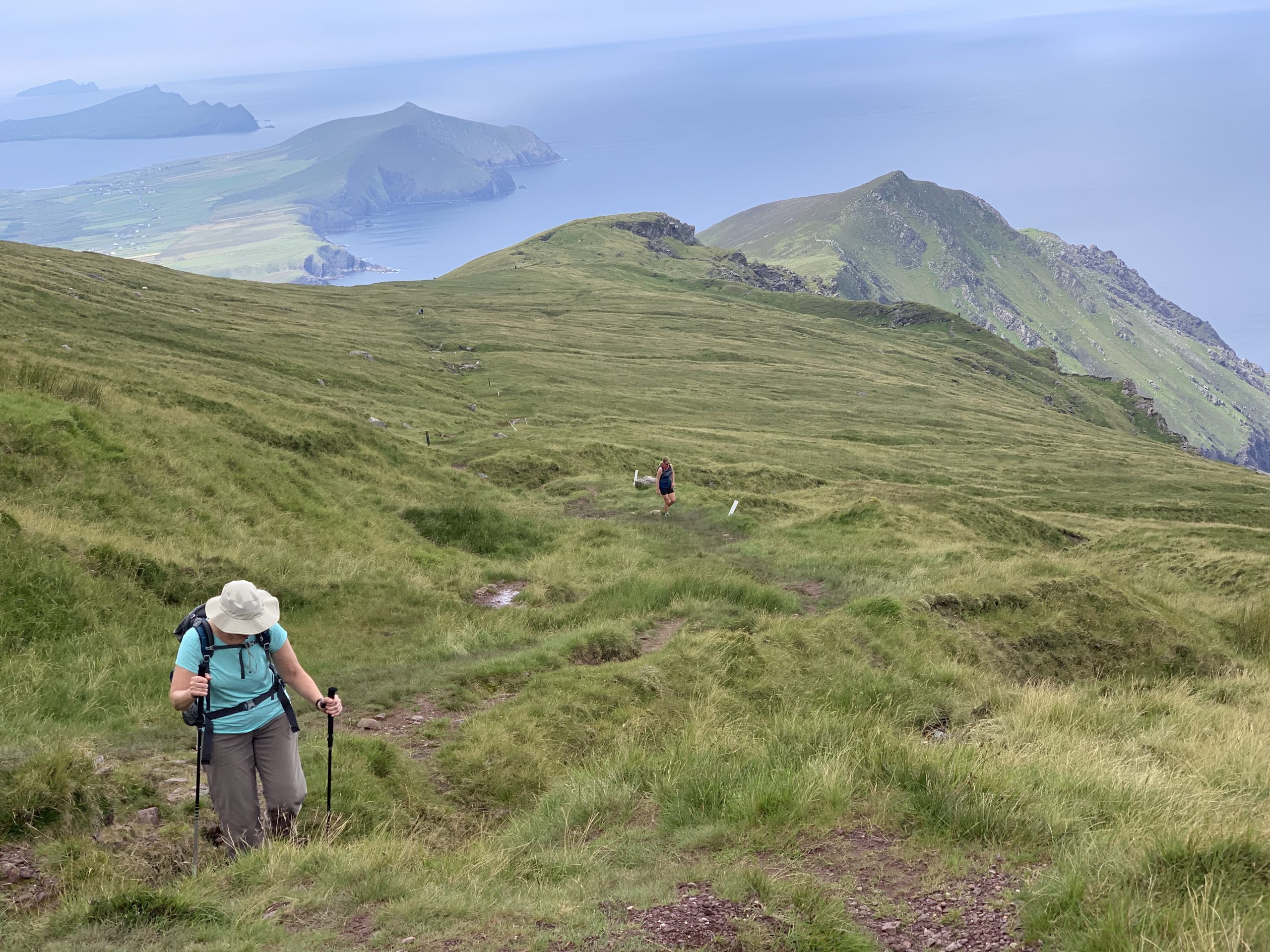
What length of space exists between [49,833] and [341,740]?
323 cm

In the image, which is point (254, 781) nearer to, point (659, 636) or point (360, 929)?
point (360, 929)

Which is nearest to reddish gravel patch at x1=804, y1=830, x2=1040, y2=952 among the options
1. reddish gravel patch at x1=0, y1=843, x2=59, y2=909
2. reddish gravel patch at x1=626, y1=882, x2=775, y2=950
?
reddish gravel patch at x1=626, y1=882, x2=775, y2=950

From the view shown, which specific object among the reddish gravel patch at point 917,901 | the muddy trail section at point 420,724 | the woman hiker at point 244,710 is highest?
the woman hiker at point 244,710

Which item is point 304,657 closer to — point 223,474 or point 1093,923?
point 223,474

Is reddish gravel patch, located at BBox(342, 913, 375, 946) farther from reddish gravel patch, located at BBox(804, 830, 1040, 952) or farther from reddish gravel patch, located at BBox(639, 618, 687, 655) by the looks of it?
reddish gravel patch, located at BBox(639, 618, 687, 655)

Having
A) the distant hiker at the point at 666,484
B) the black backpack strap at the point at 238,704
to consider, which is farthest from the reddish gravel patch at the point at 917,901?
the distant hiker at the point at 666,484

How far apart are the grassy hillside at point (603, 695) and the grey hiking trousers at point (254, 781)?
39 centimetres

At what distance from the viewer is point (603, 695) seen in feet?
39.9

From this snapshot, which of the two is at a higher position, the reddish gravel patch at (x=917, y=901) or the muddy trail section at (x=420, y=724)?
the reddish gravel patch at (x=917, y=901)

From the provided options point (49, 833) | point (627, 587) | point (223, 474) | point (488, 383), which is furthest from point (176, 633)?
point (488, 383)

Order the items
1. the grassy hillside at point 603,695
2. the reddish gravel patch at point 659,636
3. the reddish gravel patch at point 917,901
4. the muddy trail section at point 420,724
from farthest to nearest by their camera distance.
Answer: the reddish gravel patch at point 659,636
the muddy trail section at point 420,724
the grassy hillside at point 603,695
the reddish gravel patch at point 917,901

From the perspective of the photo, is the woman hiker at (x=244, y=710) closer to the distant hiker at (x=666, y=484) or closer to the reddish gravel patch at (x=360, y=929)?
the reddish gravel patch at (x=360, y=929)

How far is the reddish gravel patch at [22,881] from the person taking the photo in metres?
6.18

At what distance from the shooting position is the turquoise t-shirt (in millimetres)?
7391
